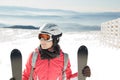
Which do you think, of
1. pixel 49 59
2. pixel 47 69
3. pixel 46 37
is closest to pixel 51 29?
pixel 46 37

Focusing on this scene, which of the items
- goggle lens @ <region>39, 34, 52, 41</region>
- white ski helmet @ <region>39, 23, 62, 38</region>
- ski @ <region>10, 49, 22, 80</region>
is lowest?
ski @ <region>10, 49, 22, 80</region>

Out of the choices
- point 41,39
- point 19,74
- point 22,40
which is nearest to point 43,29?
point 41,39

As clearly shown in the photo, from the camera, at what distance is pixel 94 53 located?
21547mm

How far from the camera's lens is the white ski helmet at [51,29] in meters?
4.68

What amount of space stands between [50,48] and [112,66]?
477 inches

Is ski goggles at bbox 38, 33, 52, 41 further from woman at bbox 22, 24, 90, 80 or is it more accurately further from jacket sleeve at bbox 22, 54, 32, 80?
jacket sleeve at bbox 22, 54, 32, 80

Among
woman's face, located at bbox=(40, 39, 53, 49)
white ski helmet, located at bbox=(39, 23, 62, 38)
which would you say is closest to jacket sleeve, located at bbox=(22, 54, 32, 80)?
woman's face, located at bbox=(40, 39, 53, 49)

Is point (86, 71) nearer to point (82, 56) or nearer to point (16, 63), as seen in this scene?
point (82, 56)

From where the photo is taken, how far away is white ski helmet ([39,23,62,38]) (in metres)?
4.68

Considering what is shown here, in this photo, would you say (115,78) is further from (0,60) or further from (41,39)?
(41,39)

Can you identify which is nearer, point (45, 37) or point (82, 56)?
point (45, 37)

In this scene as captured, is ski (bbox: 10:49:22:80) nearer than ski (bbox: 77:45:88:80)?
Yes

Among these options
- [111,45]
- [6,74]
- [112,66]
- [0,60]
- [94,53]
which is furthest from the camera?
[111,45]

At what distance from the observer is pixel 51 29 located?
4.73 meters
